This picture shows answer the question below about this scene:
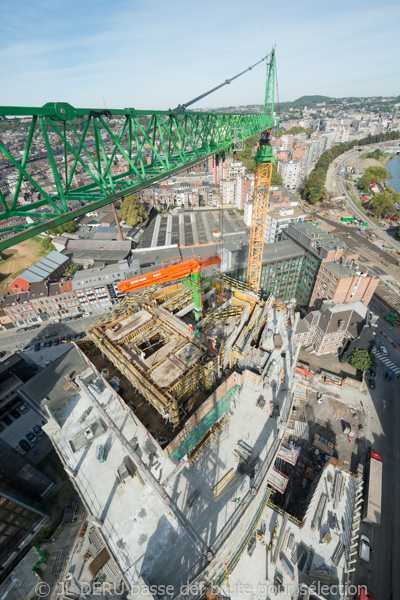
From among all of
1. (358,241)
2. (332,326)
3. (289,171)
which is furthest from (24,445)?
(289,171)

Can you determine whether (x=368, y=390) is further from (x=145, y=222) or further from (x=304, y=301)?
(x=145, y=222)

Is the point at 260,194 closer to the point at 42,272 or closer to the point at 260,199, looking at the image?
the point at 260,199

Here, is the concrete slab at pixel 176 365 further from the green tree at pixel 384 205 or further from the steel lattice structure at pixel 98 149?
the green tree at pixel 384 205

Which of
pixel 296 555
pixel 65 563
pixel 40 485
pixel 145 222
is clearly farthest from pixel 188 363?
pixel 145 222

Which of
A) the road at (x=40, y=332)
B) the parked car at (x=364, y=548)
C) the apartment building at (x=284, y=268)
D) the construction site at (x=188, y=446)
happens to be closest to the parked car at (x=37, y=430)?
the construction site at (x=188, y=446)

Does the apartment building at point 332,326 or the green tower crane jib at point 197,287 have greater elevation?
the green tower crane jib at point 197,287

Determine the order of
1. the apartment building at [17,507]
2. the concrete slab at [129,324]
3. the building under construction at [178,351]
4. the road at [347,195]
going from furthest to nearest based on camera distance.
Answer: the road at [347,195]
the apartment building at [17,507]
the concrete slab at [129,324]
the building under construction at [178,351]

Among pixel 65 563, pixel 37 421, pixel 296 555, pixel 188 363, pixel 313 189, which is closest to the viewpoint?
pixel 188 363
